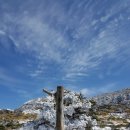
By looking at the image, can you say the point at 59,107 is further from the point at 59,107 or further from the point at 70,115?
the point at 70,115

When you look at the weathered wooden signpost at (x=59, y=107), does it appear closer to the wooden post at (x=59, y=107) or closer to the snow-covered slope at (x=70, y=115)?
the wooden post at (x=59, y=107)

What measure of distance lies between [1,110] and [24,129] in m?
115

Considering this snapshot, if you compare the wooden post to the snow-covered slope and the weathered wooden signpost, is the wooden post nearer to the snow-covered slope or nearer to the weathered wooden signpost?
the weathered wooden signpost

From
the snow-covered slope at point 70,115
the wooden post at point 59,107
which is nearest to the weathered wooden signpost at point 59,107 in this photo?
the wooden post at point 59,107

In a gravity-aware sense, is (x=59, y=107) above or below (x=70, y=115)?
below

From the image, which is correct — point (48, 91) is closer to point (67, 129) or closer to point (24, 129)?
point (67, 129)

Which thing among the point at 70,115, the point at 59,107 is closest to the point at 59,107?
the point at 59,107

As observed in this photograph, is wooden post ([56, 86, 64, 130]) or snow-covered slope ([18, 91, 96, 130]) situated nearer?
wooden post ([56, 86, 64, 130])

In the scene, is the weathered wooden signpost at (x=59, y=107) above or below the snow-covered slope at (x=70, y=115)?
below

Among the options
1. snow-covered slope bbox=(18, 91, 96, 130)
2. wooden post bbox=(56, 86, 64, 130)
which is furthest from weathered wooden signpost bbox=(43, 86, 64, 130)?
snow-covered slope bbox=(18, 91, 96, 130)

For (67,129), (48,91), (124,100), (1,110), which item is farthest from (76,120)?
(124,100)

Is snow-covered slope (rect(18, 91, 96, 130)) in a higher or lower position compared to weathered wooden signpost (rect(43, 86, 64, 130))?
higher

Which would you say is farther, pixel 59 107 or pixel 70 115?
pixel 70 115

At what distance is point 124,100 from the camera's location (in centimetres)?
19388
